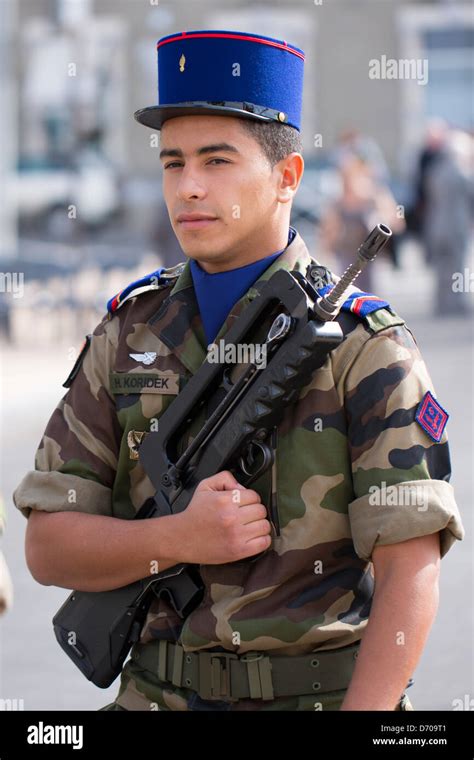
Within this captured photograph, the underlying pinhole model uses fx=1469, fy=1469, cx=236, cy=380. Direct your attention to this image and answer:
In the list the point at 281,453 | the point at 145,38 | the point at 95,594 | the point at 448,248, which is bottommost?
the point at 95,594

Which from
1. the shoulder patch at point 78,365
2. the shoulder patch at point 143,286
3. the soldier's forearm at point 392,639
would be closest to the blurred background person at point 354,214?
the shoulder patch at point 143,286

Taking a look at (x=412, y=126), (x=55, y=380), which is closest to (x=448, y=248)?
(x=55, y=380)

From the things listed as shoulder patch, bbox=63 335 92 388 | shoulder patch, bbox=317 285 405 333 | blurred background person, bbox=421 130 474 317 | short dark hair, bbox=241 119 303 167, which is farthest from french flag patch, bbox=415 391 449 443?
blurred background person, bbox=421 130 474 317

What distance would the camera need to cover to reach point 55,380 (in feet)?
40.1

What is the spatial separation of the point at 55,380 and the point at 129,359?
9571 mm

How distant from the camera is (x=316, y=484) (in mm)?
2555

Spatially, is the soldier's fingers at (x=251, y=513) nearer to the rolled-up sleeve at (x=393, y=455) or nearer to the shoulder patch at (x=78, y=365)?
the rolled-up sleeve at (x=393, y=455)

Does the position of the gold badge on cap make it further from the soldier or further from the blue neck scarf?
the blue neck scarf

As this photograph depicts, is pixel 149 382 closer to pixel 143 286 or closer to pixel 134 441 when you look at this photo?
pixel 134 441

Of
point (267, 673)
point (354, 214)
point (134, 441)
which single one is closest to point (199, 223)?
point (134, 441)

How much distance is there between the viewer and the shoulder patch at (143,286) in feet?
9.36

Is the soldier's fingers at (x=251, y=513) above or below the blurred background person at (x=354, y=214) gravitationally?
below

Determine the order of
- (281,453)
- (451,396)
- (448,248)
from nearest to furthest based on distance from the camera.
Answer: (281,453) → (451,396) → (448,248)

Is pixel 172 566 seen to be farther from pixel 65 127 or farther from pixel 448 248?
pixel 65 127
